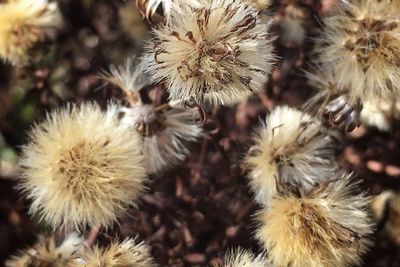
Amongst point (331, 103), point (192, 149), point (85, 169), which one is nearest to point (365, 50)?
point (331, 103)

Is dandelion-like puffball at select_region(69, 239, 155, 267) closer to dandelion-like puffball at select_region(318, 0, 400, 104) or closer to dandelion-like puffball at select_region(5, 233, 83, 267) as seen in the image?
dandelion-like puffball at select_region(5, 233, 83, 267)

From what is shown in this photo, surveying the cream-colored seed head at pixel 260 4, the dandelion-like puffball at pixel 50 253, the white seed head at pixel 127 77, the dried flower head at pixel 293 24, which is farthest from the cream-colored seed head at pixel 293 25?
the dandelion-like puffball at pixel 50 253

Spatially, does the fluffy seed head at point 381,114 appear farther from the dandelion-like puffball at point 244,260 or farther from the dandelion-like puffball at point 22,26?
the dandelion-like puffball at point 22,26

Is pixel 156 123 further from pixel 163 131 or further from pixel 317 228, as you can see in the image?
pixel 317 228

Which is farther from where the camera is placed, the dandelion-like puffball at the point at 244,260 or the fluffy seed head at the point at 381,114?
the fluffy seed head at the point at 381,114

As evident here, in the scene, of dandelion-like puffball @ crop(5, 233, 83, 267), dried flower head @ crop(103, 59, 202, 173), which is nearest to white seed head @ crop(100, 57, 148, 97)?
dried flower head @ crop(103, 59, 202, 173)

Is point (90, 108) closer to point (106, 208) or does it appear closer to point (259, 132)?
point (106, 208)
